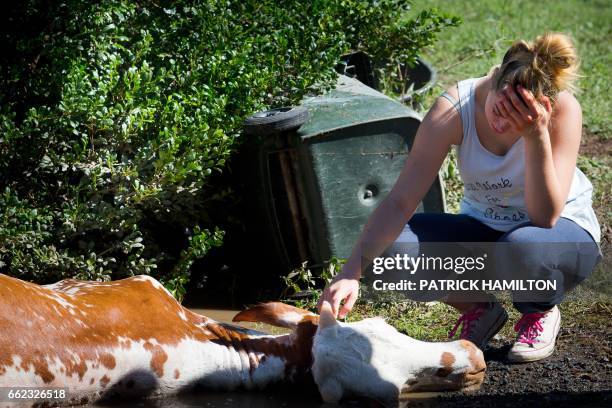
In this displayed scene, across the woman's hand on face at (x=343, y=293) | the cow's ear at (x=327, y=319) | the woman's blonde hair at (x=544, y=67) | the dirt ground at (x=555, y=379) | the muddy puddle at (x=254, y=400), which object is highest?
the woman's blonde hair at (x=544, y=67)

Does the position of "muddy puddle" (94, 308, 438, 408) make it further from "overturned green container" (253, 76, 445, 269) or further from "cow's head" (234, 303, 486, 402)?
"overturned green container" (253, 76, 445, 269)

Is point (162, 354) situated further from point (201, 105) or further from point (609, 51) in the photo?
point (609, 51)

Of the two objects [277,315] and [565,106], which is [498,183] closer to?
[565,106]

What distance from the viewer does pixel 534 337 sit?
14.0ft

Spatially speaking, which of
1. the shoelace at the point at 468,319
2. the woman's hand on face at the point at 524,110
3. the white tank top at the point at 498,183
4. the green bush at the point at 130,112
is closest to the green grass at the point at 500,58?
the shoelace at the point at 468,319

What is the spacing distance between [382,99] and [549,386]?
1.79 meters

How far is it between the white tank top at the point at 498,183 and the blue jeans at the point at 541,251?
6 centimetres

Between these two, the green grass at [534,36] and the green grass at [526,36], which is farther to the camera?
the green grass at [526,36]

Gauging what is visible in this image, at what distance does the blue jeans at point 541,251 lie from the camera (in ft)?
13.5

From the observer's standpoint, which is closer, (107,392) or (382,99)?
(107,392)

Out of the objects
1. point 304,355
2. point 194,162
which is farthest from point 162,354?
point 194,162

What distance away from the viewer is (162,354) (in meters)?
4.00

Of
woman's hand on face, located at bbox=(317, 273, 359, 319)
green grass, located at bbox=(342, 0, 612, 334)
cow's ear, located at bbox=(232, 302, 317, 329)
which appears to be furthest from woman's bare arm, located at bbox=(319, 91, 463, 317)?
green grass, located at bbox=(342, 0, 612, 334)

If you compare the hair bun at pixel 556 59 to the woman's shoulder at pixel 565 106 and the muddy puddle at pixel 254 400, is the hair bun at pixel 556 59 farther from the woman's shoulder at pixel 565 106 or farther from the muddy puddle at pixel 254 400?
the muddy puddle at pixel 254 400
